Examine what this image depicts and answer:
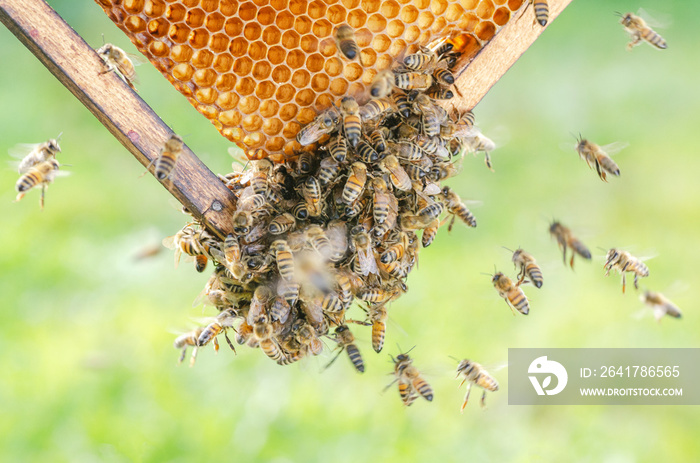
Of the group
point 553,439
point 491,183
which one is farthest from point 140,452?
point 491,183

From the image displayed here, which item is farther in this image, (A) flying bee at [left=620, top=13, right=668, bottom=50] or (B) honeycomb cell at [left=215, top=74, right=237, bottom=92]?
(A) flying bee at [left=620, top=13, right=668, bottom=50]

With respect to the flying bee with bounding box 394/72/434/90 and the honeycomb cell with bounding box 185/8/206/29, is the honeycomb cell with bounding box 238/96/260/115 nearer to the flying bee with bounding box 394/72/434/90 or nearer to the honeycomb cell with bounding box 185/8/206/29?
the honeycomb cell with bounding box 185/8/206/29

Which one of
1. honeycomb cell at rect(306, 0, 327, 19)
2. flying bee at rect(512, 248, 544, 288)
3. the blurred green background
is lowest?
the blurred green background

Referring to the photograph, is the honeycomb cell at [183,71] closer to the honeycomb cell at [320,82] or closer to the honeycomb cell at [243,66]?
the honeycomb cell at [243,66]

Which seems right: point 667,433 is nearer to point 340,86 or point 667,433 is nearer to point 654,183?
point 654,183

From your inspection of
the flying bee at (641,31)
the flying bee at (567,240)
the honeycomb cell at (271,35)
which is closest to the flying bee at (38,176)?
the honeycomb cell at (271,35)

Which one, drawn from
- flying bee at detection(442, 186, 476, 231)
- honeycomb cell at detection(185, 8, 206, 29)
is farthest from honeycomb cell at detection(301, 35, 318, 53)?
flying bee at detection(442, 186, 476, 231)
